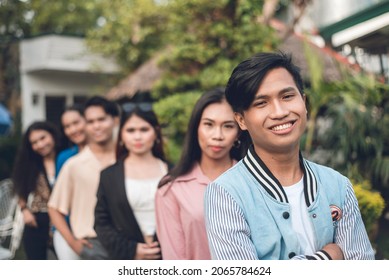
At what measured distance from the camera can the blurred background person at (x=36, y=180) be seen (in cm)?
397

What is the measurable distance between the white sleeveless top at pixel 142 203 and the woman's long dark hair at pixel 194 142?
0.43 m

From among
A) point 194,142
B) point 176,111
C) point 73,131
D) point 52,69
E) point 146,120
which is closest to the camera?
point 194,142

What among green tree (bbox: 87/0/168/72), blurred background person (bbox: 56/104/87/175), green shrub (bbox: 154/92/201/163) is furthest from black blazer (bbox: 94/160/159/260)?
green tree (bbox: 87/0/168/72)

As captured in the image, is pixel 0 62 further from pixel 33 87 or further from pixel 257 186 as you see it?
pixel 257 186

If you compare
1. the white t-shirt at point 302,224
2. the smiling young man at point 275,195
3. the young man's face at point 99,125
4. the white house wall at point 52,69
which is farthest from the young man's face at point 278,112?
the white house wall at point 52,69

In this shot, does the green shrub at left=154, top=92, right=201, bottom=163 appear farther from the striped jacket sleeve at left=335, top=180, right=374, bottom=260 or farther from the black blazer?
the striped jacket sleeve at left=335, top=180, right=374, bottom=260

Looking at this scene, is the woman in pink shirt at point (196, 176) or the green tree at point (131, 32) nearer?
the woman in pink shirt at point (196, 176)

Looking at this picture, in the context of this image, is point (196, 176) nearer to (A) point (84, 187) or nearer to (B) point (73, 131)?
(A) point (84, 187)

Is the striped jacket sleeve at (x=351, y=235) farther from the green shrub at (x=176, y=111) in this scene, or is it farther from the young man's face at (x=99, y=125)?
the green shrub at (x=176, y=111)

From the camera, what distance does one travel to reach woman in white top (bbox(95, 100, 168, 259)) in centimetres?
274

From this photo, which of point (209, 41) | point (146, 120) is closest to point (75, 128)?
point (146, 120)

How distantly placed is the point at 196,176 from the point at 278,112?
861mm

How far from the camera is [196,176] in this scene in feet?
7.70
